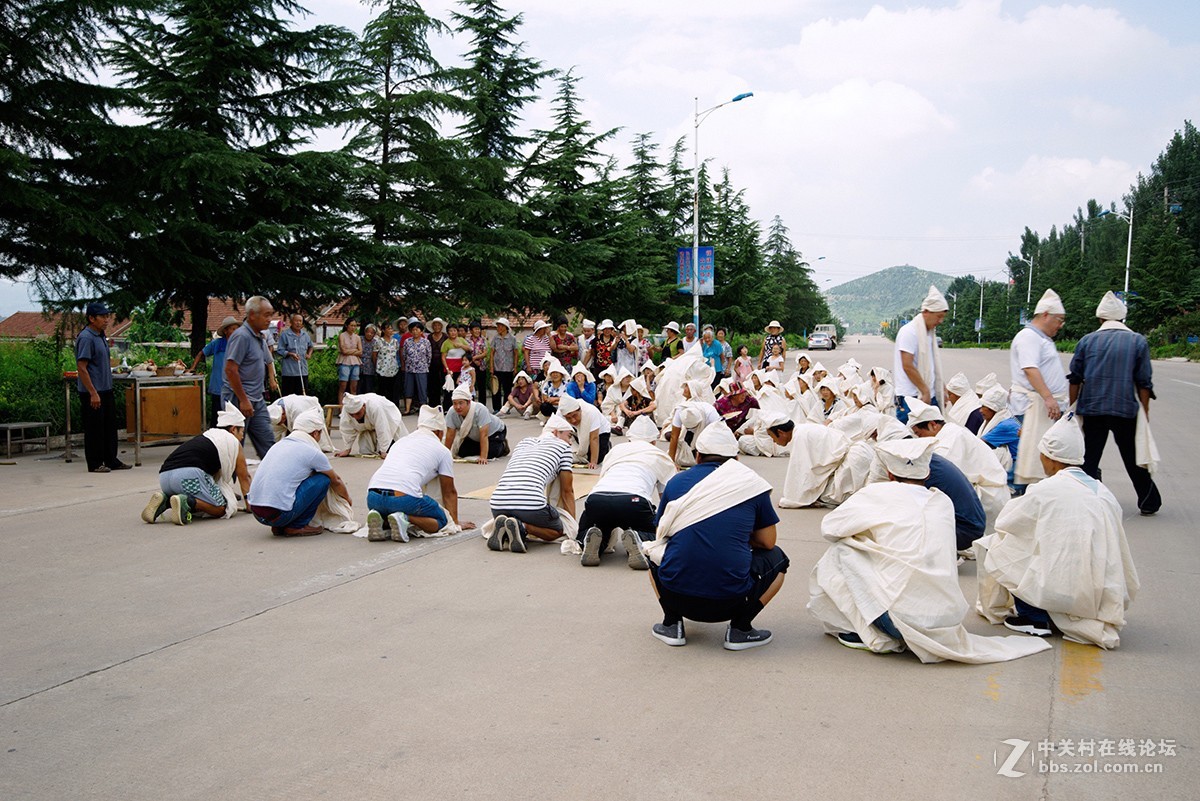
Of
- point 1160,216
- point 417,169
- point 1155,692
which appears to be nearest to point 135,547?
point 1155,692

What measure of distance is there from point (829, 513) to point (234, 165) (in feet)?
48.2

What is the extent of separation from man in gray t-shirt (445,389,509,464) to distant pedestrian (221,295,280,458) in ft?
9.54

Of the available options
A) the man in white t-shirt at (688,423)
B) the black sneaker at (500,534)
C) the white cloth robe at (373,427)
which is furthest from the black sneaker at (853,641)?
the white cloth robe at (373,427)

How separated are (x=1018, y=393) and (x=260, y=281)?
52.9ft

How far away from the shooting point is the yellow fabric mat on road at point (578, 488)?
10.5 m

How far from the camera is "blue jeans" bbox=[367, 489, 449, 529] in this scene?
8.02m

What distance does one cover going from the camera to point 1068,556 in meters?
5.13

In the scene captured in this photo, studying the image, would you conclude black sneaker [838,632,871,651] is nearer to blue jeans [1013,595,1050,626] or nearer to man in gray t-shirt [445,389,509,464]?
blue jeans [1013,595,1050,626]

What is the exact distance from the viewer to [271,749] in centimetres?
396

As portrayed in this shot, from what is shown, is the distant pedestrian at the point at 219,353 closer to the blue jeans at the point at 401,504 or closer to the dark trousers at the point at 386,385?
the dark trousers at the point at 386,385

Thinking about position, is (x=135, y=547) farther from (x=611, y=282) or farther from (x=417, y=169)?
(x=611, y=282)

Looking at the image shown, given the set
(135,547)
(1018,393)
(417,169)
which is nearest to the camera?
(135,547)

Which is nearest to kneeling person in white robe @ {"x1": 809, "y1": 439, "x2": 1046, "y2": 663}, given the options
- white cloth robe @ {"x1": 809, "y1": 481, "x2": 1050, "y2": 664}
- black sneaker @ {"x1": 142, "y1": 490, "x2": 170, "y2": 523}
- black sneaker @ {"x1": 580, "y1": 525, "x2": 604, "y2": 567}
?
white cloth robe @ {"x1": 809, "y1": 481, "x2": 1050, "y2": 664}

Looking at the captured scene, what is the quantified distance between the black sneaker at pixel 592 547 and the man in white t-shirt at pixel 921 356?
3161 mm
